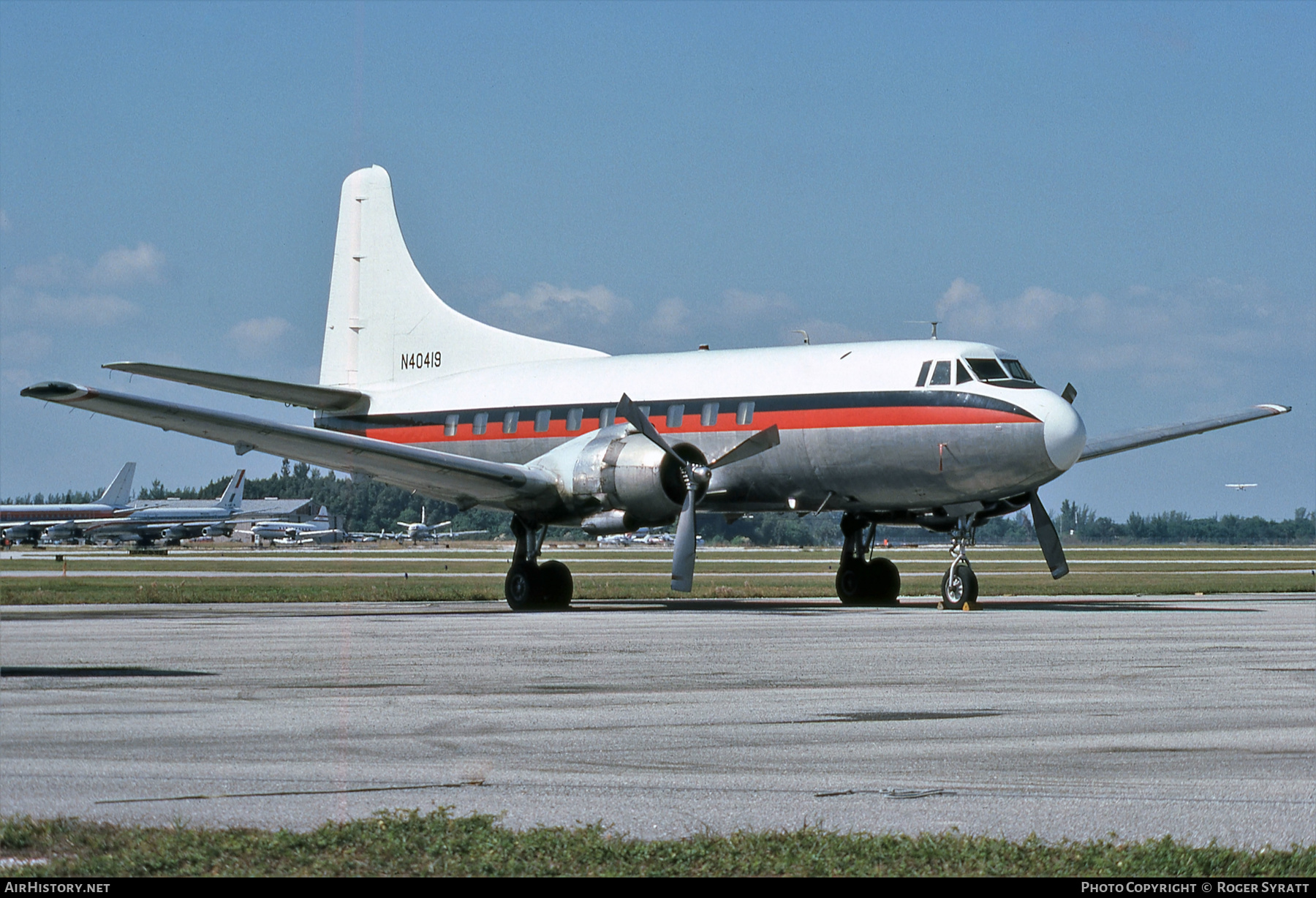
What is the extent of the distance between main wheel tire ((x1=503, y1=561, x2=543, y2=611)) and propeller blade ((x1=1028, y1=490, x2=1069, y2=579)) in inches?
362

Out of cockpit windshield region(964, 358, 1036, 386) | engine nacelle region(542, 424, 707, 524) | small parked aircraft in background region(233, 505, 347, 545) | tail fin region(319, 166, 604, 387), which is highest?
tail fin region(319, 166, 604, 387)

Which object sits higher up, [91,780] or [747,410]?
[747,410]

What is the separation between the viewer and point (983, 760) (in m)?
8.69

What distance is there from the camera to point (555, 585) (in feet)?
90.0

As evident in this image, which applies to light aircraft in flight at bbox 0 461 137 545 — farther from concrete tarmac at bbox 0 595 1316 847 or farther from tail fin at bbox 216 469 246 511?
concrete tarmac at bbox 0 595 1316 847

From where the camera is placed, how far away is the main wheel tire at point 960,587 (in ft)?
81.7

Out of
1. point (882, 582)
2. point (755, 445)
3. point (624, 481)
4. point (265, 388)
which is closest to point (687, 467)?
point (624, 481)

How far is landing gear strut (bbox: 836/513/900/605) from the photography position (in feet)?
93.6

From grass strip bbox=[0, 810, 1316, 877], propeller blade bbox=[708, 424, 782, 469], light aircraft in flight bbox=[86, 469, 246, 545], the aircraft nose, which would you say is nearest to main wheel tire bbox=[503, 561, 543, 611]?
propeller blade bbox=[708, 424, 782, 469]

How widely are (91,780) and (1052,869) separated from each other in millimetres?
4850
